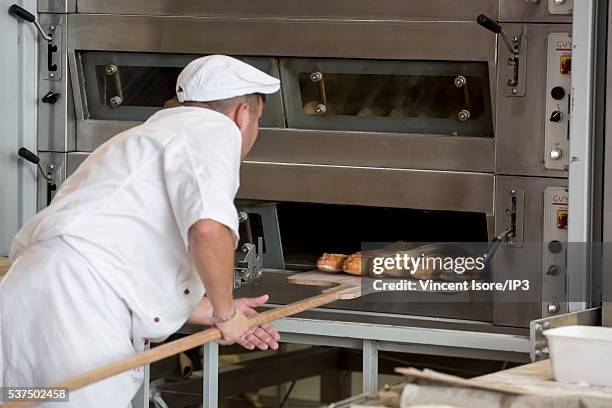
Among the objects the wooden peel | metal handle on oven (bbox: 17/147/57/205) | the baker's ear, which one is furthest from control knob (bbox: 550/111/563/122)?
metal handle on oven (bbox: 17/147/57/205)

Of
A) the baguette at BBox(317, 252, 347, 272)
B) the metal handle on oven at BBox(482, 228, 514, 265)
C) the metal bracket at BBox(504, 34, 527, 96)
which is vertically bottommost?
the baguette at BBox(317, 252, 347, 272)

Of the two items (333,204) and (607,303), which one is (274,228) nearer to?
(333,204)

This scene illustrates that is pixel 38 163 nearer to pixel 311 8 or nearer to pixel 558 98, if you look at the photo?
pixel 311 8

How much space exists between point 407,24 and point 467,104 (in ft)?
0.99

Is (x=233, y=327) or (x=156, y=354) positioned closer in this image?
(x=156, y=354)

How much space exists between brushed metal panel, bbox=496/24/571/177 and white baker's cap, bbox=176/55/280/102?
873 mm

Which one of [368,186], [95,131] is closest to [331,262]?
[368,186]

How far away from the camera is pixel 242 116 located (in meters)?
2.58

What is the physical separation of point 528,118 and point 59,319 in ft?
4.80

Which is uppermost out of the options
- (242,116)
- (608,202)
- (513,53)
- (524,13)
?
(524,13)

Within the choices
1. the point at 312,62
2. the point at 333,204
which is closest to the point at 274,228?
the point at 333,204

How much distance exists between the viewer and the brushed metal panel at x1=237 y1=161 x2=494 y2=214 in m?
3.19

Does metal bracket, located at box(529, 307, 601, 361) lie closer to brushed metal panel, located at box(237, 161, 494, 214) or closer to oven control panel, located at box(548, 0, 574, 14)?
brushed metal panel, located at box(237, 161, 494, 214)

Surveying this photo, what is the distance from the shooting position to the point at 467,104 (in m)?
3.22
